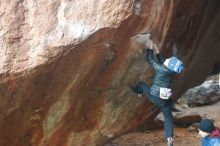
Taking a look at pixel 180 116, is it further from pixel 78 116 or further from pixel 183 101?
pixel 78 116

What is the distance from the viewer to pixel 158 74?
322 inches

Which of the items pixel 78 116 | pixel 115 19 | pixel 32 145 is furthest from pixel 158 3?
pixel 32 145

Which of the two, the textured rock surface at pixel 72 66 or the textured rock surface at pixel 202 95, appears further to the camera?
the textured rock surface at pixel 202 95

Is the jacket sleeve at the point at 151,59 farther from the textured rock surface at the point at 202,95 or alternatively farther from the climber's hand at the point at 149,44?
the textured rock surface at the point at 202,95

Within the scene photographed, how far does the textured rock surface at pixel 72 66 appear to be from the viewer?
23.5 ft

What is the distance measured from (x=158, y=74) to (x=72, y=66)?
1.61m

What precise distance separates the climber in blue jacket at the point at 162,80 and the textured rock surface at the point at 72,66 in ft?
0.91

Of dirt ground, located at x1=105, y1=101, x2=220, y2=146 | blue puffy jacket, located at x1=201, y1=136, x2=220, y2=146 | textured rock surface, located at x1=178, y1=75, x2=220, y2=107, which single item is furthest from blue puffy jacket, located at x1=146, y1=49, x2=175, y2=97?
textured rock surface, located at x1=178, y1=75, x2=220, y2=107

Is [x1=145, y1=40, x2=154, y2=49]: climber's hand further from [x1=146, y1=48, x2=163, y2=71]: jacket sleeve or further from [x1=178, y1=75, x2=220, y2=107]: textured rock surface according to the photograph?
[x1=178, y1=75, x2=220, y2=107]: textured rock surface

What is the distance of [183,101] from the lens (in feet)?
58.1

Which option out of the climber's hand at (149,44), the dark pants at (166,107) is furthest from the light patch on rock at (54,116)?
the climber's hand at (149,44)

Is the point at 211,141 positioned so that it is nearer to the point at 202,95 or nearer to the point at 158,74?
the point at 158,74

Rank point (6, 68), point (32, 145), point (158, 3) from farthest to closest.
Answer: point (32, 145) < point (158, 3) < point (6, 68)

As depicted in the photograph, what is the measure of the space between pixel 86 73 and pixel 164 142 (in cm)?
612
